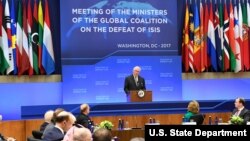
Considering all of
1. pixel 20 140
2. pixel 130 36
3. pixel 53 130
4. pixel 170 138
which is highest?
pixel 130 36

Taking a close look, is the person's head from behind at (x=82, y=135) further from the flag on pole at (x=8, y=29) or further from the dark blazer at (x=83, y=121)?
the flag on pole at (x=8, y=29)

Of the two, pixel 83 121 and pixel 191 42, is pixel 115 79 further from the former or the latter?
pixel 83 121

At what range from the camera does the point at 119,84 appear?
1196 cm

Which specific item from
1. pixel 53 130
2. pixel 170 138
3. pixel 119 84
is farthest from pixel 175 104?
pixel 170 138

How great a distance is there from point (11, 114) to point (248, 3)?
21.8 feet

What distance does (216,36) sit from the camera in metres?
12.9

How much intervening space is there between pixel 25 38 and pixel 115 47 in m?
2.13

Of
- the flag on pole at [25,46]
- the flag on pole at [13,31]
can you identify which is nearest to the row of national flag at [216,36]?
the flag on pole at [25,46]

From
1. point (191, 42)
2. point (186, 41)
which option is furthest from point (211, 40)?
point (186, 41)

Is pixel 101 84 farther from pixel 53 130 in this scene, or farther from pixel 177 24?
pixel 53 130

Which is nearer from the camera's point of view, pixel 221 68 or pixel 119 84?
pixel 119 84

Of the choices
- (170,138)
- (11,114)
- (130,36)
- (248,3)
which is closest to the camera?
(170,138)

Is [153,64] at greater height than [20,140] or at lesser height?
greater

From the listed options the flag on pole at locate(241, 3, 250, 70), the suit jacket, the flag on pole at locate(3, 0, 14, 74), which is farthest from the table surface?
the flag on pole at locate(241, 3, 250, 70)
